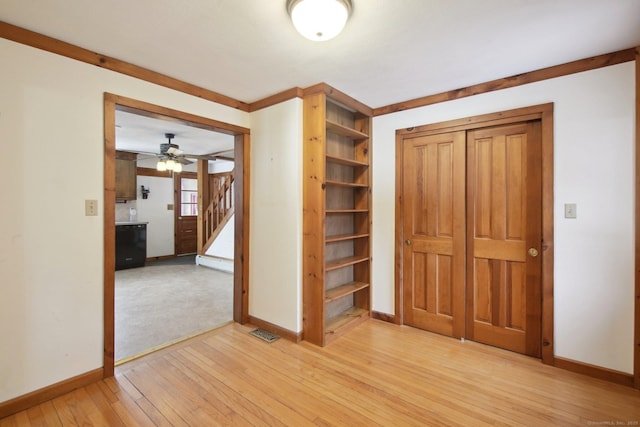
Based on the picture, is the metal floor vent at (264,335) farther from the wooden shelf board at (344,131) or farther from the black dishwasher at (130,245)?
the black dishwasher at (130,245)

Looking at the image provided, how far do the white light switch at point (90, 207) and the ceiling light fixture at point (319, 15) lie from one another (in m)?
1.91

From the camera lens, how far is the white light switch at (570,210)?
234 cm

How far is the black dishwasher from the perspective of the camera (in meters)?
6.00

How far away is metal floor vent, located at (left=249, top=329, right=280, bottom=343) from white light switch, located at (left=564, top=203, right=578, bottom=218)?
9.13 ft

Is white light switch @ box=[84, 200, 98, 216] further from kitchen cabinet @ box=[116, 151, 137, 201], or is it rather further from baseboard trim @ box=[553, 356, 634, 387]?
kitchen cabinet @ box=[116, 151, 137, 201]

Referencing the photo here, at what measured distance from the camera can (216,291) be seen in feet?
15.4

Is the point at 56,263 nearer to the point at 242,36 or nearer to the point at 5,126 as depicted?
the point at 5,126

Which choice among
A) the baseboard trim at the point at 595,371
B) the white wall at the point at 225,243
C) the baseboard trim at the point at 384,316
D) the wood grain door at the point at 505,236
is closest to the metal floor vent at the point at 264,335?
the baseboard trim at the point at 384,316

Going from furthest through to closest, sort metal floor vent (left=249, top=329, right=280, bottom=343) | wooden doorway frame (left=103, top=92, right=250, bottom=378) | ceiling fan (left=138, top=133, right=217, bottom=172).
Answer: ceiling fan (left=138, top=133, right=217, bottom=172) → metal floor vent (left=249, top=329, right=280, bottom=343) → wooden doorway frame (left=103, top=92, right=250, bottom=378)

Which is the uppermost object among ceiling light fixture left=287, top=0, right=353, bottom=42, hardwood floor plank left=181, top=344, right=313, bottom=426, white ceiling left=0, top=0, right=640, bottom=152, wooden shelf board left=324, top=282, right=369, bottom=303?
white ceiling left=0, top=0, right=640, bottom=152

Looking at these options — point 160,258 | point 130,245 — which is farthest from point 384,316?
point 160,258

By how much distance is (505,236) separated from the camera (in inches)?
107

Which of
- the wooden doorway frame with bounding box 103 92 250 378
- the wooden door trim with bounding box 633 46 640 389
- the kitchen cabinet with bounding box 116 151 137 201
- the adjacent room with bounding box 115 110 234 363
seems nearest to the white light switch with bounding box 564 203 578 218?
the wooden door trim with bounding box 633 46 640 389

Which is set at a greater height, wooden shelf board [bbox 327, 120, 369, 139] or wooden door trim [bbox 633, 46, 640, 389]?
wooden shelf board [bbox 327, 120, 369, 139]
